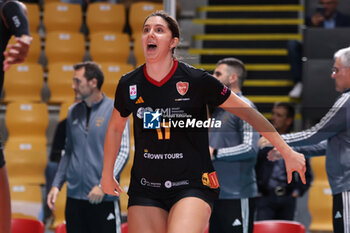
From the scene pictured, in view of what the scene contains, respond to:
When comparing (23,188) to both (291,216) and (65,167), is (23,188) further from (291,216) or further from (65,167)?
(291,216)

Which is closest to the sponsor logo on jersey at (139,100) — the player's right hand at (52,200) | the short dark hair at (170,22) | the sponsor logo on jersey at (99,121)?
the short dark hair at (170,22)

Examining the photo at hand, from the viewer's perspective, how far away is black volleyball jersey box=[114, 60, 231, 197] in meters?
3.64

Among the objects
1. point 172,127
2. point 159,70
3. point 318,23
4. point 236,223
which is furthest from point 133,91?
point 318,23

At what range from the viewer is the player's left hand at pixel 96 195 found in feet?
16.7

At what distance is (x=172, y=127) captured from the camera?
366cm

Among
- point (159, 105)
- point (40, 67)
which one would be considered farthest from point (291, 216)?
point (40, 67)

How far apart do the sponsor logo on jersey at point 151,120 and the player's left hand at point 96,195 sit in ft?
5.09

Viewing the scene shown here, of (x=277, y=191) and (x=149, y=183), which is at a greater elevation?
(x=149, y=183)

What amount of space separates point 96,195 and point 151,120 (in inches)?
64.2

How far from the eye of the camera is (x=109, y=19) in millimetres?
9586

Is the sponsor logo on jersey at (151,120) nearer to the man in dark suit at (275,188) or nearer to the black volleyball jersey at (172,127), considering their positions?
the black volleyball jersey at (172,127)

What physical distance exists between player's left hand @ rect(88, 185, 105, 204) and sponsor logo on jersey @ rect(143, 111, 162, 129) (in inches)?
61.1

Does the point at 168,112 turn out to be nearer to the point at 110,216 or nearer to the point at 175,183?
the point at 175,183

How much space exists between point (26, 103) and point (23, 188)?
4.88 feet
